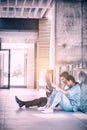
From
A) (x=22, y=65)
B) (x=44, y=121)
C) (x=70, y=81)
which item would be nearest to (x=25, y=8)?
(x=70, y=81)

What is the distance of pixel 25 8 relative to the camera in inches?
551

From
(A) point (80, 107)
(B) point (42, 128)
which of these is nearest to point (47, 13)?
(A) point (80, 107)

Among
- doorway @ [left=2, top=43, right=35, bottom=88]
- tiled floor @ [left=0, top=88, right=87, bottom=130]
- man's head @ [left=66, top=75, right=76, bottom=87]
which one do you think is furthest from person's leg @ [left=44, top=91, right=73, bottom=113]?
doorway @ [left=2, top=43, right=35, bottom=88]

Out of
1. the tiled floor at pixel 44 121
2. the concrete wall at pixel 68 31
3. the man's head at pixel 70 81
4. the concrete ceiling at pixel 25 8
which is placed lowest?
the tiled floor at pixel 44 121

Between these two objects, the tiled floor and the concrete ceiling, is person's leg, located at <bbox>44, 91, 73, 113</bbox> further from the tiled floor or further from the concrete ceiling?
the concrete ceiling

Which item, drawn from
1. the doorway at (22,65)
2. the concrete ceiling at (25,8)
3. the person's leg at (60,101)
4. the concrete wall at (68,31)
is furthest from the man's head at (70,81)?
the doorway at (22,65)

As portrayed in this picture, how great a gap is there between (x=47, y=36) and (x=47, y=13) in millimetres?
1921

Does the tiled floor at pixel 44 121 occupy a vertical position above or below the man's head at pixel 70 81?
below

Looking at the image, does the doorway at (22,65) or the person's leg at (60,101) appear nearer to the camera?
the person's leg at (60,101)

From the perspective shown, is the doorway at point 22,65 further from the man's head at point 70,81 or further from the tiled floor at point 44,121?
the tiled floor at point 44,121

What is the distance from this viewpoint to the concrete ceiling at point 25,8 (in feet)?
41.5

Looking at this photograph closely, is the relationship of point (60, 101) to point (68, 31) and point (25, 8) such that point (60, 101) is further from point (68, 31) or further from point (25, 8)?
point (25, 8)

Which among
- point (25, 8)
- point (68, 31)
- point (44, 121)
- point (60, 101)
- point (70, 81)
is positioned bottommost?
point (44, 121)


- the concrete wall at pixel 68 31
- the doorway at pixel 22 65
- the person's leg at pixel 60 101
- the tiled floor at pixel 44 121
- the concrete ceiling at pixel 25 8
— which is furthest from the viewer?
the doorway at pixel 22 65
